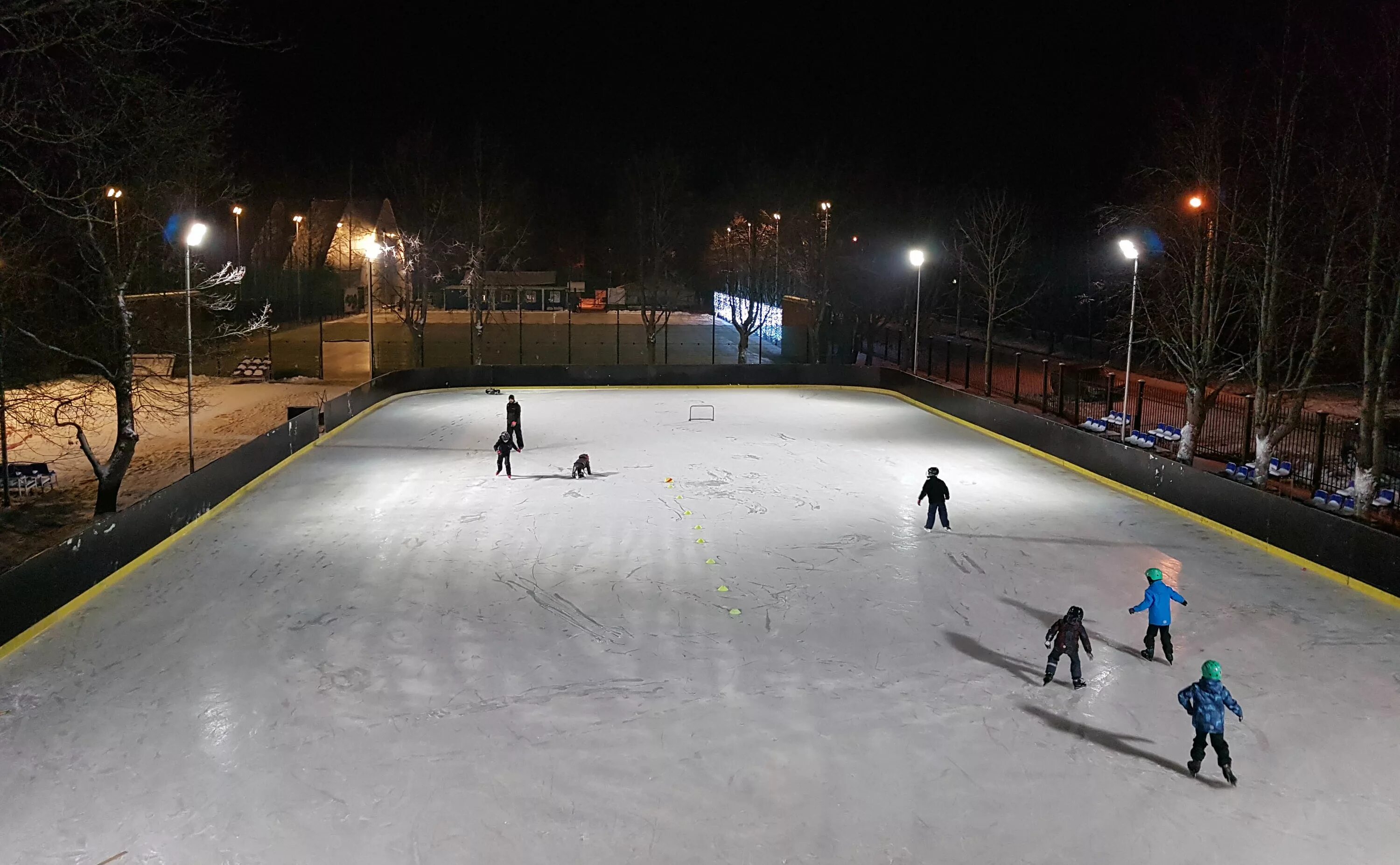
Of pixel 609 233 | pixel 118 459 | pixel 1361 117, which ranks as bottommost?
pixel 118 459

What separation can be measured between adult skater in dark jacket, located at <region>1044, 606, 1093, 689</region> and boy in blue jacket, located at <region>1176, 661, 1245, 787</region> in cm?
169

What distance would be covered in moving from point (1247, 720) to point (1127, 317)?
21.2m

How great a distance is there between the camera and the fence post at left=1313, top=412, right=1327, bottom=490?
61.8 feet

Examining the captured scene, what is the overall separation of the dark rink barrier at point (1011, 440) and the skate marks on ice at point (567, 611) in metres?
5.15

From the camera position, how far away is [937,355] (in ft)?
168

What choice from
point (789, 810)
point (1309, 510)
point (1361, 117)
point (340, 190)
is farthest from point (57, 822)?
point (340, 190)

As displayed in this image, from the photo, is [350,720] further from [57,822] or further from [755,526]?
[755,526]

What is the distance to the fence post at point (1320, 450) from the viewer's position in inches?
742

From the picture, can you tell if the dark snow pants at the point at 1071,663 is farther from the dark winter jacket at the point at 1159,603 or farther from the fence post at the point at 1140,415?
the fence post at the point at 1140,415

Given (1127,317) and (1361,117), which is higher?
(1361,117)

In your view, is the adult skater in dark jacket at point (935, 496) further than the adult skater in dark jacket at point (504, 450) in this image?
No

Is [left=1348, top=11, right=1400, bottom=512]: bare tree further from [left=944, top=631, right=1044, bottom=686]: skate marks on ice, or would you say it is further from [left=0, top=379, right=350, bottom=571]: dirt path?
[left=0, top=379, right=350, bottom=571]: dirt path

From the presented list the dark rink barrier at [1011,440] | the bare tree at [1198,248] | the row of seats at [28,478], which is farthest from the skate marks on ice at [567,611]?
the bare tree at [1198,248]

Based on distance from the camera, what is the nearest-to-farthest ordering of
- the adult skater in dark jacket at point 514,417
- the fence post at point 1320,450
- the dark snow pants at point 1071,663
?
1. the dark snow pants at point 1071,663
2. the fence post at point 1320,450
3. the adult skater in dark jacket at point 514,417
